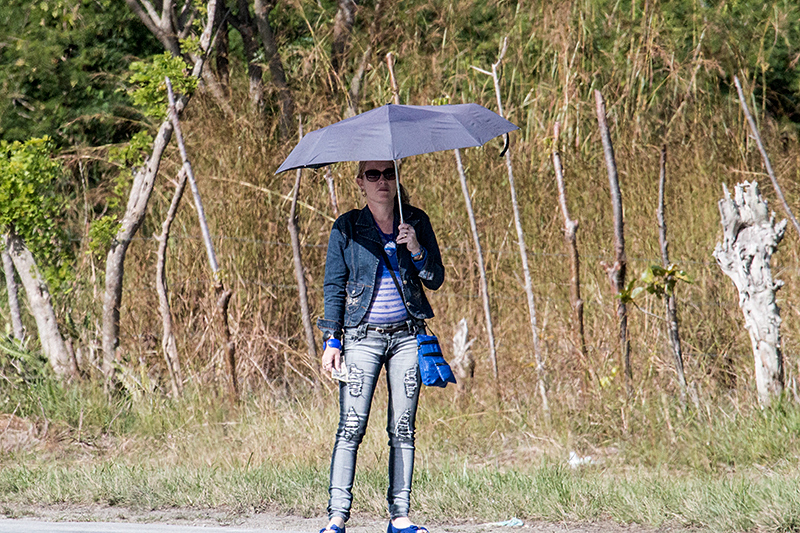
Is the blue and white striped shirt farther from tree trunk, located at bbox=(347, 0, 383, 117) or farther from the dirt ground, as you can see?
tree trunk, located at bbox=(347, 0, 383, 117)

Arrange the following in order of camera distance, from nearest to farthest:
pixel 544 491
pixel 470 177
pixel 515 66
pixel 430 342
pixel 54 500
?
pixel 430 342 < pixel 544 491 < pixel 54 500 < pixel 470 177 < pixel 515 66

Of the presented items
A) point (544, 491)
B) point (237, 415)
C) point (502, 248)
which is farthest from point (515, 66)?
point (544, 491)

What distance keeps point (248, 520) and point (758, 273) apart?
3.57 metres

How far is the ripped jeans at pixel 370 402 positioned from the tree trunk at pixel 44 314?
4105mm

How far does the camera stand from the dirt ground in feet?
15.6

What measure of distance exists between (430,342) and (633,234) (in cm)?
429

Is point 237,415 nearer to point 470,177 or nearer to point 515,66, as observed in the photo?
point 470,177

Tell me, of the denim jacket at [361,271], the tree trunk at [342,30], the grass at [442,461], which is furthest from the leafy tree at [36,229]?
the denim jacket at [361,271]

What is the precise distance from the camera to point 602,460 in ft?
19.8

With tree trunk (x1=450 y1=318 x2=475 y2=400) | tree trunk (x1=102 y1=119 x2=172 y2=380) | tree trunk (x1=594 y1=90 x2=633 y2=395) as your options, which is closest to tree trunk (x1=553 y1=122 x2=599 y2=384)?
tree trunk (x1=594 y1=90 x2=633 y2=395)

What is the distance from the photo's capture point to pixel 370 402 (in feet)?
14.1

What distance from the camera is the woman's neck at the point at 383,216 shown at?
173 inches

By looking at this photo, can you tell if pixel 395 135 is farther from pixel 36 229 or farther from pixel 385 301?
pixel 36 229

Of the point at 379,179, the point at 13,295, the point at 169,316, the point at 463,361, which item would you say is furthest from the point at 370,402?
the point at 13,295
